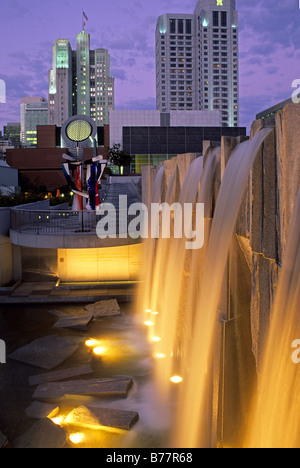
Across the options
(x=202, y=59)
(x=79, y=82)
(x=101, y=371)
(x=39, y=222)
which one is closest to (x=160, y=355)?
(x=101, y=371)

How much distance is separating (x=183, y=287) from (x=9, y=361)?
4.85 meters

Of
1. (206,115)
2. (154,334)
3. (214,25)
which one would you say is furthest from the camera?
(214,25)

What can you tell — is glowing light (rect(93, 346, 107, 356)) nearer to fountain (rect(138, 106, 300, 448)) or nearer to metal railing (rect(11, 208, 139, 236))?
fountain (rect(138, 106, 300, 448))

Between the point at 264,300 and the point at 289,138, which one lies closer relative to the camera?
the point at 289,138

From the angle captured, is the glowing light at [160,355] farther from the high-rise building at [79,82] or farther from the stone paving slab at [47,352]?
the high-rise building at [79,82]

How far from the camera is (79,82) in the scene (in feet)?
597

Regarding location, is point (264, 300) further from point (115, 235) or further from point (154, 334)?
point (115, 235)

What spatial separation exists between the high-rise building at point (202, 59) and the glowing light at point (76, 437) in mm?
151882

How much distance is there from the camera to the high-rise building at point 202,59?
149m

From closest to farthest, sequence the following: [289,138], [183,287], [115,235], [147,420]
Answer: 1. [289,138]
2. [147,420]
3. [183,287]
4. [115,235]

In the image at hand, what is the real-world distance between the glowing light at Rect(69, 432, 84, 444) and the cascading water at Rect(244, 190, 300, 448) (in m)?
Answer: 3.25

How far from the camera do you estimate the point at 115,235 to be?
17.0 m
